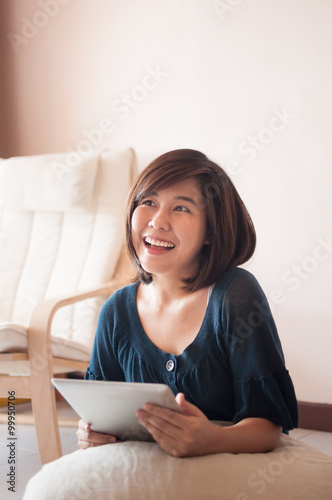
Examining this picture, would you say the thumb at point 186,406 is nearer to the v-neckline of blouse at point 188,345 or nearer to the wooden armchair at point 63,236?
the v-neckline of blouse at point 188,345

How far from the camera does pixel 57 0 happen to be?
2.99 m

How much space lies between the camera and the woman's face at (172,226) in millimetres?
1079

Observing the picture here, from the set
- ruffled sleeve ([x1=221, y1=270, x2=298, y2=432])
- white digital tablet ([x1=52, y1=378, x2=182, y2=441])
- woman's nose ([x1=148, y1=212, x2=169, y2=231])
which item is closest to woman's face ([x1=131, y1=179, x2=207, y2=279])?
woman's nose ([x1=148, y1=212, x2=169, y2=231])

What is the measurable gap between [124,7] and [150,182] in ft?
6.39

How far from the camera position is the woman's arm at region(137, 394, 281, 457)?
0.87m

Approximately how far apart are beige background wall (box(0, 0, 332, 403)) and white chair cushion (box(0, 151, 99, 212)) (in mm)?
390

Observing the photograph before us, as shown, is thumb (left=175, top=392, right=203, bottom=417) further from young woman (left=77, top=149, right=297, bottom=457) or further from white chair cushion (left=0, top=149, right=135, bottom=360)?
white chair cushion (left=0, top=149, right=135, bottom=360)

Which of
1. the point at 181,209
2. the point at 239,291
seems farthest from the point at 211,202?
the point at 239,291

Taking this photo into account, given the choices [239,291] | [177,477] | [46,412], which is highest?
[239,291]

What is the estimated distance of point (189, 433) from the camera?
874 mm

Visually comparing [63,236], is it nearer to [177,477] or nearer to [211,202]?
[211,202]

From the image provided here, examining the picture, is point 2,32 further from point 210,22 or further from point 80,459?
point 80,459

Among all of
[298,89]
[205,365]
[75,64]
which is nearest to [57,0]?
[75,64]

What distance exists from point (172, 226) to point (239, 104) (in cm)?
150
